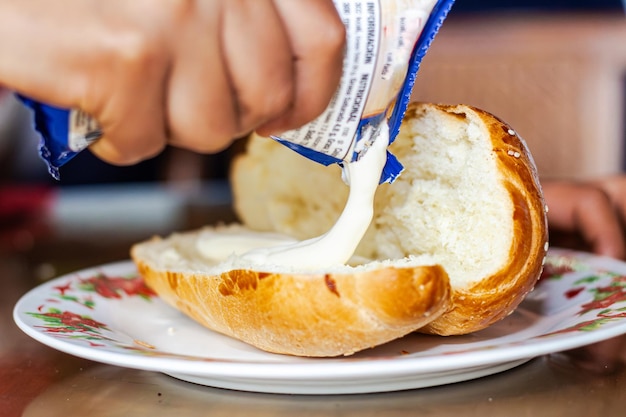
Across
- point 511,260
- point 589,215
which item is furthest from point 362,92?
point 589,215

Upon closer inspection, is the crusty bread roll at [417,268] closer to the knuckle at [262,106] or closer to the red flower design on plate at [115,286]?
the red flower design on plate at [115,286]

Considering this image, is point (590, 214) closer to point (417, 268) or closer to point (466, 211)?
point (466, 211)

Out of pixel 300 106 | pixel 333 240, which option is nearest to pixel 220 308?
pixel 333 240

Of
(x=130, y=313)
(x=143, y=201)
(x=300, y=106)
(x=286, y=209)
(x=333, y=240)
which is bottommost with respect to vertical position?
(x=143, y=201)

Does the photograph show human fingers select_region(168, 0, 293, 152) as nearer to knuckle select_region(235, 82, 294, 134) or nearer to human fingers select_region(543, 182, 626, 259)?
knuckle select_region(235, 82, 294, 134)

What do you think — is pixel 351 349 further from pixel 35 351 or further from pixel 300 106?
pixel 35 351

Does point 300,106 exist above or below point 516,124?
above
